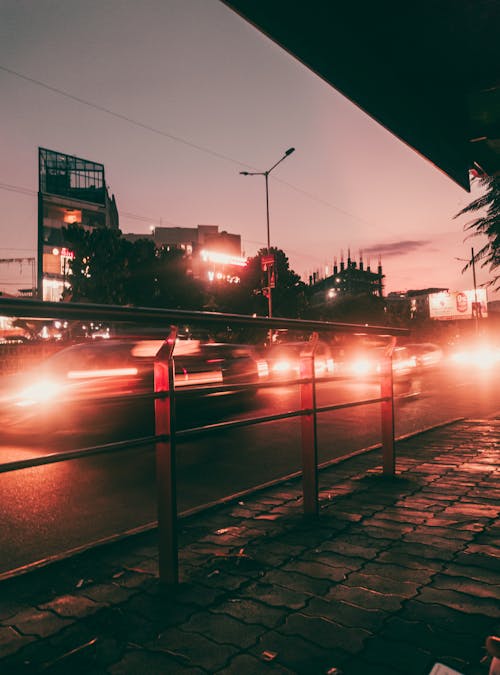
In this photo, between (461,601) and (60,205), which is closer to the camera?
(461,601)

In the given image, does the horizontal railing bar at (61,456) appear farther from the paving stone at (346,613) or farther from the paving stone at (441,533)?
the paving stone at (441,533)

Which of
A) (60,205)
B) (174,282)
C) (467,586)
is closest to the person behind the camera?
(467,586)

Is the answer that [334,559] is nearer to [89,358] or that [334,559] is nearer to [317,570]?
[317,570]

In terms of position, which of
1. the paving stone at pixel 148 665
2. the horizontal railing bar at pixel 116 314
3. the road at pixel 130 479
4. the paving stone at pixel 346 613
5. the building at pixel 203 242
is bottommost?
the road at pixel 130 479

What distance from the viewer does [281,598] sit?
2.61 meters

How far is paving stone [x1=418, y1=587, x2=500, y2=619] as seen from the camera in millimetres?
2449

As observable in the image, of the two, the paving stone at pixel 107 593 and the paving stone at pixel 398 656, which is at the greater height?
the paving stone at pixel 398 656

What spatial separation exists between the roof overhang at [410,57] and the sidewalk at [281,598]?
266 centimetres

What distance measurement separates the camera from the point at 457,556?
309 cm

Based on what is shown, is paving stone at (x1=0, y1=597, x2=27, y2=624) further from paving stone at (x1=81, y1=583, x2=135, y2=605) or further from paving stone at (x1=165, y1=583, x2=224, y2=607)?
paving stone at (x1=165, y1=583, x2=224, y2=607)

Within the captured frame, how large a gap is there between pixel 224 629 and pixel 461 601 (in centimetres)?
111

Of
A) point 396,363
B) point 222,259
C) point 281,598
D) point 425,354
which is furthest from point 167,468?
point 222,259

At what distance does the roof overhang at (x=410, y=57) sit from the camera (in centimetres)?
265

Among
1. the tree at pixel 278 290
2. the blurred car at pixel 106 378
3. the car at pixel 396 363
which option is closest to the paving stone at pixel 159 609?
the blurred car at pixel 106 378
